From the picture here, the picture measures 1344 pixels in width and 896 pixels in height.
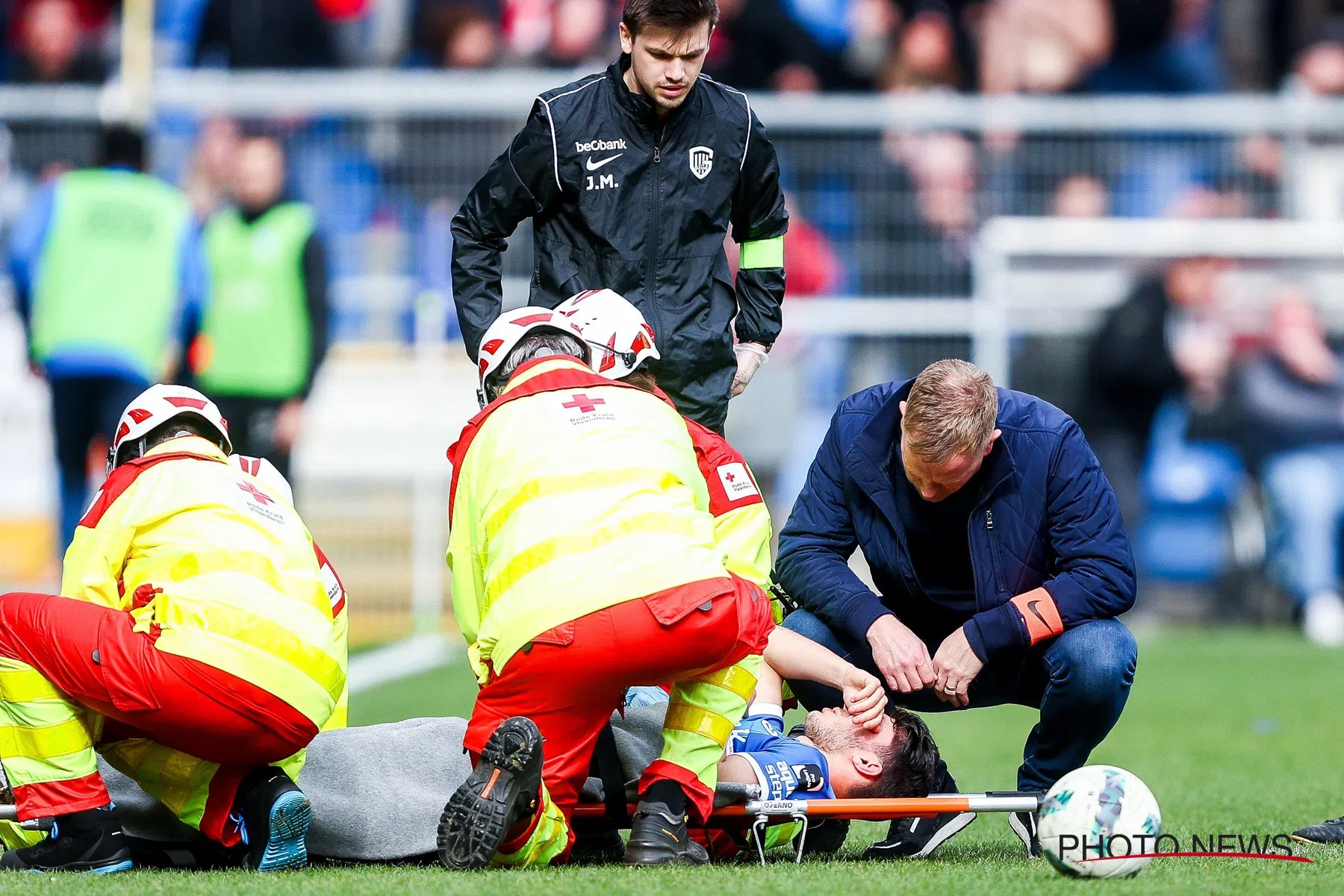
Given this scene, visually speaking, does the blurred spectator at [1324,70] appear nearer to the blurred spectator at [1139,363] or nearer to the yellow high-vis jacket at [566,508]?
the blurred spectator at [1139,363]

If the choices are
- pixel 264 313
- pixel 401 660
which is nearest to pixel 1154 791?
pixel 401 660

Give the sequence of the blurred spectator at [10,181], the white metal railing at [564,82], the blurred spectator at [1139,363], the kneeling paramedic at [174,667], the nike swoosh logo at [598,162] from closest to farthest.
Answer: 1. the kneeling paramedic at [174,667]
2. the nike swoosh logo at [598,162]
3. the white metal railing at [564,82]
4. the blurred spectator at [10,181]
5. the blurred spectator at [1139,363]

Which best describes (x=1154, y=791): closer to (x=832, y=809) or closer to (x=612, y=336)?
(x=832, y=809)

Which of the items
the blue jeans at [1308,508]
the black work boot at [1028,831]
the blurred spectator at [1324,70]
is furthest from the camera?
the blurred spectator at [1324,70]

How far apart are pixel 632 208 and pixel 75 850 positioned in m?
2.54

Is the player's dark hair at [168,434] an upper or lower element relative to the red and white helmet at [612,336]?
lower

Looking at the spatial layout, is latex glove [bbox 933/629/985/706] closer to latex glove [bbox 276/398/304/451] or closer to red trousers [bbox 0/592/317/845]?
red trousers [bbox 0/592/317/845]

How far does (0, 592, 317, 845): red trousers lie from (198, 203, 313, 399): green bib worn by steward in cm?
598

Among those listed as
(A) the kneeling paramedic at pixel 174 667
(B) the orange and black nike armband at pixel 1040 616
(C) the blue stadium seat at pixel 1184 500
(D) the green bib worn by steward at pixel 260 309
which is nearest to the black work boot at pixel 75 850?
(A) the kneeling paramedic at pixel 174 667

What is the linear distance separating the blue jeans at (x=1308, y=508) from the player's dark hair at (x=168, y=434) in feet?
28.5

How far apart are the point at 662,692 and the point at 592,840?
68 cm

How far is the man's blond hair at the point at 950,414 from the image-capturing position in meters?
4.66

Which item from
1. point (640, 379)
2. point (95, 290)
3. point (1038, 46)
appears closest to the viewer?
point (640, 379)

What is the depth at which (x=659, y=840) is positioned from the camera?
4344 millimetres
